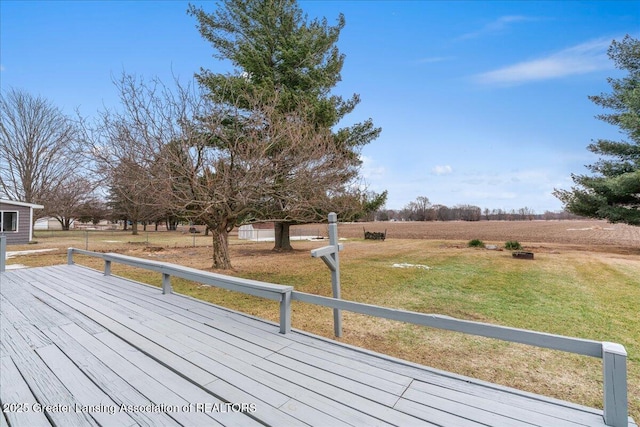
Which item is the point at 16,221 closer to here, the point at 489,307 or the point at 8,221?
the point at 8,221

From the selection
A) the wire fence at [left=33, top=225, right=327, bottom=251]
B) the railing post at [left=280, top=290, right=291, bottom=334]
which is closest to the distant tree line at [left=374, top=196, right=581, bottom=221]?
the wire fence at [left=33, top=225, right=327, bottom=251]

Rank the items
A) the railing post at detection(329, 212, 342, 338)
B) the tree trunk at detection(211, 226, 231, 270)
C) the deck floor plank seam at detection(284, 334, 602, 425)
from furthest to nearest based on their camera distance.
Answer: the tree trunk at detection(211, 226, 231, 270) < the railing post at detection(329, 212, 342, 338) < the deck floor plank seam at detection(284, 334, 602, 425)

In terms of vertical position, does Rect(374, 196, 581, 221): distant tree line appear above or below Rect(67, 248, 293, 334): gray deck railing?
above

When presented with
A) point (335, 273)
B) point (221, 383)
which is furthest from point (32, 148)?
point (221, 383)

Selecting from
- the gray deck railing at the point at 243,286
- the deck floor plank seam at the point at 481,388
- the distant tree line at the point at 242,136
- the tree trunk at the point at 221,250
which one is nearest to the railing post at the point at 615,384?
the deck floor plank seam at the point at 481,388

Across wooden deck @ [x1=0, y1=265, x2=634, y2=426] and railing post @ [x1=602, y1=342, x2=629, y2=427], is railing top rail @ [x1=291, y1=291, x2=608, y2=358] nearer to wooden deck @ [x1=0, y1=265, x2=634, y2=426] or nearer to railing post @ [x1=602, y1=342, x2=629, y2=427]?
railing post @ [x1=602, y1=342, x2=629, y2=427]

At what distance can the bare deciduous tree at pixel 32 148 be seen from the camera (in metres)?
20.4

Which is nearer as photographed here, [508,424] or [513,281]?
[508,424]

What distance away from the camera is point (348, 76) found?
A: 14820 mm

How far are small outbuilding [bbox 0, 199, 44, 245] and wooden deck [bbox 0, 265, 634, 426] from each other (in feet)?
67.3

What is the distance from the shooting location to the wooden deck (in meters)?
1.87

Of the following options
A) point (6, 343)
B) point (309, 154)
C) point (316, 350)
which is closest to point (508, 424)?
point (316, 350)

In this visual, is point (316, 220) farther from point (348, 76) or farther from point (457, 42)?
point (457, 42)

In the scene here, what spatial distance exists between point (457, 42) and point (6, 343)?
14.1m
